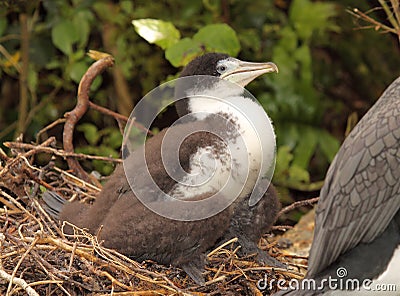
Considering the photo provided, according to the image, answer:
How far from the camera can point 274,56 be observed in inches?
222

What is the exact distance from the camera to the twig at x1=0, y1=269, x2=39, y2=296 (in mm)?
2658

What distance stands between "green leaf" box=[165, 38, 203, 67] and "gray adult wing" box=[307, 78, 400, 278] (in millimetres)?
1602

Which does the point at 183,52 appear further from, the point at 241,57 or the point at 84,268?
the point at 241,57

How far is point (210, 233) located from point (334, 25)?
11.3 feet

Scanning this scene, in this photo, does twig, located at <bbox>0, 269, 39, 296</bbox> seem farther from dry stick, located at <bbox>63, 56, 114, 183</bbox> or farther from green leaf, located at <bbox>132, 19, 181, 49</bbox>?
green leaf, located at <bbox>132, 19, 181, 49</bbox>

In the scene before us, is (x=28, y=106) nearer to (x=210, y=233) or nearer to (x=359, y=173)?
(x=210, y=233)

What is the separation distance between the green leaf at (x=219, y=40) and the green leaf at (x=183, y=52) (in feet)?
0.17

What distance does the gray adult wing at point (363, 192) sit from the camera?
2.48 metres

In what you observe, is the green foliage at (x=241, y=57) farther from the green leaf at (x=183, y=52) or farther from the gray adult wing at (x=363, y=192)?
the gray adult wing at (x=363, y=192)

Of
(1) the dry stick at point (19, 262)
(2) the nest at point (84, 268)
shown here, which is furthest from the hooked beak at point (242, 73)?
(1) the dry stick at point (19, 262)

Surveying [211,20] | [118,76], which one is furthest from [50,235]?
[118,76]


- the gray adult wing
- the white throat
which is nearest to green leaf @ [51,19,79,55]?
the white throat

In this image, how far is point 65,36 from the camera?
4871 millimetres

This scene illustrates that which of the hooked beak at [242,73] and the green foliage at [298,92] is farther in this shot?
the green foliage at [298,92]
